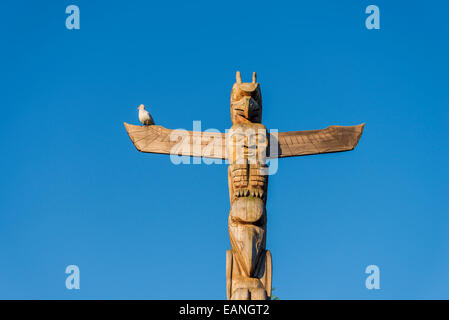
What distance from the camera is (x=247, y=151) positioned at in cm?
947

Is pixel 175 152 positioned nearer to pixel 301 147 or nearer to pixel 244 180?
pixel 244 180

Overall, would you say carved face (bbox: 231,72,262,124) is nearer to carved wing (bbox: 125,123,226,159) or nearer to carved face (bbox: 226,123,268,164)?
carved face (bbox: 226,123,268,164)

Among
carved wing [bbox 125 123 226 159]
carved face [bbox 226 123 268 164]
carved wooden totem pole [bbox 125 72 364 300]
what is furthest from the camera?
carved wing [bbox 125 123 226 159]

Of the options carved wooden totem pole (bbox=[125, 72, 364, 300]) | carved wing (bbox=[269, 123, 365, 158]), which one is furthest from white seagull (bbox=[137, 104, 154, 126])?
carved wing (bbox=[269, 123, 365, 158])

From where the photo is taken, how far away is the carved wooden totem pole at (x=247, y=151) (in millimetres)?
8758

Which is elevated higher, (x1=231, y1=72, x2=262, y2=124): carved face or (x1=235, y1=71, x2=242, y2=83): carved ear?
(x1=235, y1=71, x2=242, y2=83): carved ear

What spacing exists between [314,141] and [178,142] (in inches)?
94.1

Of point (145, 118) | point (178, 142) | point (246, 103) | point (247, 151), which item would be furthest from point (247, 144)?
point (145, 118)

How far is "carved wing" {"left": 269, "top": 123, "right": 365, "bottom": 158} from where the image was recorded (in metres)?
9.82

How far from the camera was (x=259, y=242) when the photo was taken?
883cm

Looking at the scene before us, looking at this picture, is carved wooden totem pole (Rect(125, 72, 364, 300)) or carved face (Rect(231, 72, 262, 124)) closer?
carved wooden totem pole (Rect(125, 72, 364, 300))

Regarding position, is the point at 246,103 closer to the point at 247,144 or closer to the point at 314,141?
the point at 247,144
